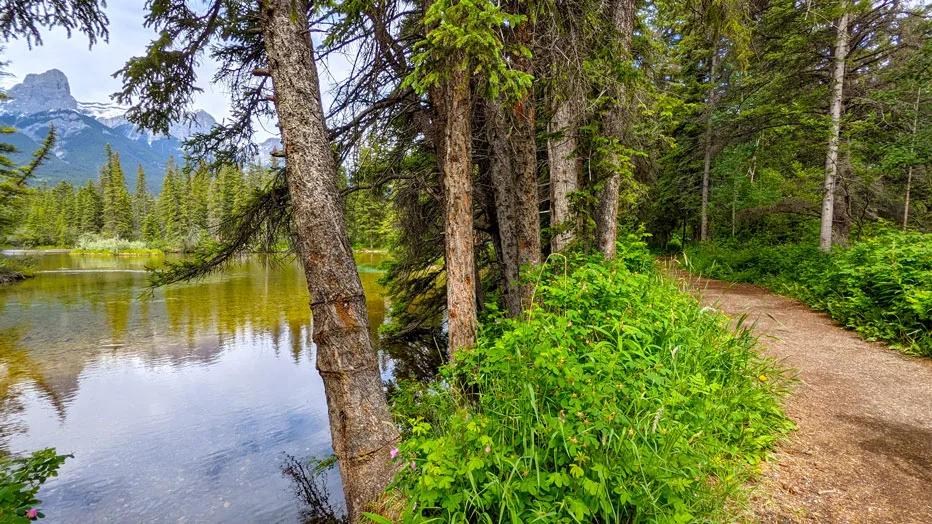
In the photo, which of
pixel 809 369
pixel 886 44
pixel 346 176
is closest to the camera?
pixel 809 369

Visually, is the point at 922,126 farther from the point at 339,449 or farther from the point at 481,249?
the point at 339,449

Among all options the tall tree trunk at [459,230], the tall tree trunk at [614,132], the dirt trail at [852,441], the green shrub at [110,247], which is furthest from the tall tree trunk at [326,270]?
the green shrub at [110,247]

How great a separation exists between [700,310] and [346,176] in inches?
201

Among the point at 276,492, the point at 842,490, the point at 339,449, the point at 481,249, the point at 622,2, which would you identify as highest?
the point at 622,2

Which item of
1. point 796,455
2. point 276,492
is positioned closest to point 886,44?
point 796,455

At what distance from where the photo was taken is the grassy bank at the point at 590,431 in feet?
5.96

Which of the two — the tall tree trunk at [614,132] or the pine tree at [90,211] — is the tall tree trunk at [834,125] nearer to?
the tall tree trunk at [614,132]

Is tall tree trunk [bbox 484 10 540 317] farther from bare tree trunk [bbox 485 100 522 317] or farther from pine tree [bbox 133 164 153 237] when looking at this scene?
pine tree [bbox 133 164 153 237]

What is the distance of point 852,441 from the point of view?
294cm

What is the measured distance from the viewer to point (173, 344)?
12.5 metres

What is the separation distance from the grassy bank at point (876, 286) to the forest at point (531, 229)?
38mm

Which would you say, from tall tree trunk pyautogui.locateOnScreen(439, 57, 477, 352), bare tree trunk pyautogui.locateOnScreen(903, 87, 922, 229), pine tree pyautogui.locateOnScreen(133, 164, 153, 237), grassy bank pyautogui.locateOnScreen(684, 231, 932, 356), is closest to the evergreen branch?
tall tree trunk pyautogui.locateOnScreen(439, 57, 477, 352)

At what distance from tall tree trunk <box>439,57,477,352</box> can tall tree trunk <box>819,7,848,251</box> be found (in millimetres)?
9337

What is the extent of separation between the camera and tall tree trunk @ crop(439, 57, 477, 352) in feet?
12.6
